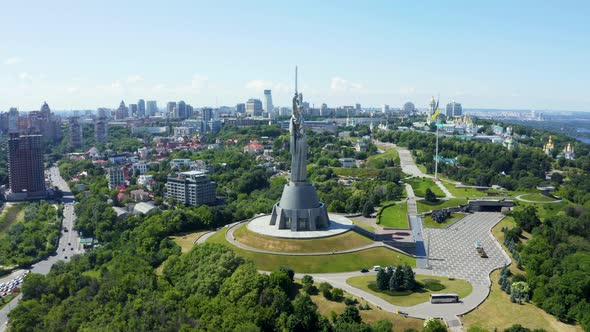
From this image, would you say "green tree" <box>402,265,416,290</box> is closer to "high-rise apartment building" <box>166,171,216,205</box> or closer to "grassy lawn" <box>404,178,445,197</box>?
"grassy lawn" <box>404,178,445,197</box>

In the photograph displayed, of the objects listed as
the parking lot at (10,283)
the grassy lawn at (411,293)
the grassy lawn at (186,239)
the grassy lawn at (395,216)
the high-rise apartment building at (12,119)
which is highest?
the high-rise apartment building at (12,119)

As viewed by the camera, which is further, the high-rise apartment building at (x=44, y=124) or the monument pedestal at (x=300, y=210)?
the high-rise apartment building at (x=44, y=124)

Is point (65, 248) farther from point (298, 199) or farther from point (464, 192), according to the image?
point (464, 192)

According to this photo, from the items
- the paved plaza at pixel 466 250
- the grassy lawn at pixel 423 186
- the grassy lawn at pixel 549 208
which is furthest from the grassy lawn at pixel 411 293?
the grassy lawn at pixel 423 186

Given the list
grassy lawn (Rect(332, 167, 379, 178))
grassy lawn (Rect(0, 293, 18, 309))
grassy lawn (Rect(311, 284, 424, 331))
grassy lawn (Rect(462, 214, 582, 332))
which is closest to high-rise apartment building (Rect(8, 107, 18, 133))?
grassy lawn (Rect(332, 167, 379, 178))

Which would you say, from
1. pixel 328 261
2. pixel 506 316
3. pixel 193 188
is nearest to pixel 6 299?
pixel 328 261

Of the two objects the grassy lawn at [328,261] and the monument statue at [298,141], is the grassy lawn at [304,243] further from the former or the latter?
the monument statue at [298,141]

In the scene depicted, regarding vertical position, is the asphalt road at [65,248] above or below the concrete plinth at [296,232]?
below
